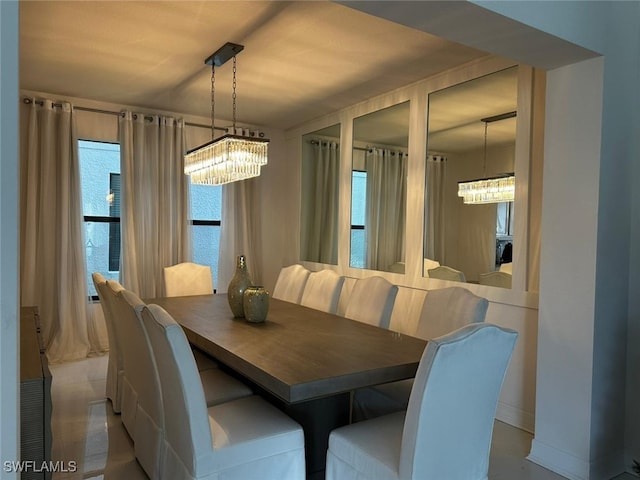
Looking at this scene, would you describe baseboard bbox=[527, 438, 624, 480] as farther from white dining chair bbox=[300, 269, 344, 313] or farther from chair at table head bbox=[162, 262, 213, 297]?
chair at table head bbox=[162, 262, 213, 297]

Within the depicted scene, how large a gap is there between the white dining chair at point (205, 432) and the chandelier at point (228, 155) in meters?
1.42

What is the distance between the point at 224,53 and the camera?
10.5ft

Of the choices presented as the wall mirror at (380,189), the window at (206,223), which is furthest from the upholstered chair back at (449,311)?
the window at (206,223)

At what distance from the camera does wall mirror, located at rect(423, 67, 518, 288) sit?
320 centimetres

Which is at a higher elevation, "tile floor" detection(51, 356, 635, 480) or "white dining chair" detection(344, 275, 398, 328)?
"white dining chair" detection(344, 275, 398, 328)

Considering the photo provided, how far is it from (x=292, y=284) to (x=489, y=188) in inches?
70.3

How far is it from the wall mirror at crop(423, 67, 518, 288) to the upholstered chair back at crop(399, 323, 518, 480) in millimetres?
1635

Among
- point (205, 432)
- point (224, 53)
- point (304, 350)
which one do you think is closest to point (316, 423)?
point (304, 350)

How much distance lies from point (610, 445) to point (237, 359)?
205 centimetres

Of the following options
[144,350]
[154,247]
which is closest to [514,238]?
[144,350]

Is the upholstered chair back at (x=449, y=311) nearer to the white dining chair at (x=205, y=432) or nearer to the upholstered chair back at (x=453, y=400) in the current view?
the upholstered chair back at (x=453, y=400)

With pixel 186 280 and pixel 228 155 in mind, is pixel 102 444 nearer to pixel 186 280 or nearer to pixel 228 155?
pixel 186 280

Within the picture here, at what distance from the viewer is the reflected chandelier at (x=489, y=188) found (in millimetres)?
3164

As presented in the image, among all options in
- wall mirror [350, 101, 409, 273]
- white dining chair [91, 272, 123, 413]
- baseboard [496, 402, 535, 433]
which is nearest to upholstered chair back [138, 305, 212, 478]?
white dining chair [91, 272, 123, 413]
